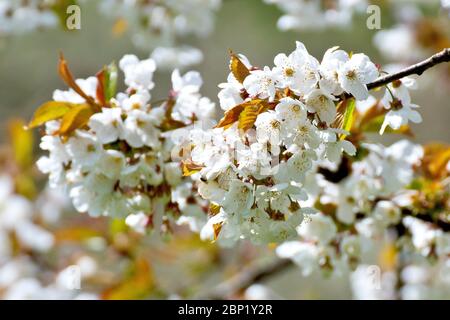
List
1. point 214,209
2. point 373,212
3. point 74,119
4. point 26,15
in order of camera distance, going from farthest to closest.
Answer: point 26,15
point 373,212
point 74,119
point 214,209

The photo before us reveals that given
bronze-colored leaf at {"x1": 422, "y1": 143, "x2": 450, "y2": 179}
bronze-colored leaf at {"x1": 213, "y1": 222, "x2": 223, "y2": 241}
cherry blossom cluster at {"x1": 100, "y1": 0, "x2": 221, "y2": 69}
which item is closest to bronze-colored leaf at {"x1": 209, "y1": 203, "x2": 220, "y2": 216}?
bronze-colored leaf at {"x1": 213, "y1": 222, "x2": 223, "y2": 241}

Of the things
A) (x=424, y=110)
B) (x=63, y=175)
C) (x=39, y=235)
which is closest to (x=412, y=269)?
(x=39, y=235)

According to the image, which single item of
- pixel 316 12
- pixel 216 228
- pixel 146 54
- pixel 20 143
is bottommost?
pixel 216 228

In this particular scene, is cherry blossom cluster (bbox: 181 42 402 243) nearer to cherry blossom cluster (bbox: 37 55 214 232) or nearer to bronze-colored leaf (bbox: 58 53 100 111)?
cherry blossom cluster (bbox: 37 55 214 232)

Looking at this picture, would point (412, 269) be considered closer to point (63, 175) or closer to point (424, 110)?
point (63, 175)

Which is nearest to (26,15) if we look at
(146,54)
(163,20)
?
(163,20)

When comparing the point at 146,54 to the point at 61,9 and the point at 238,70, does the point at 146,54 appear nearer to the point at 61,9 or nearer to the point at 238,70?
the point at 61,9

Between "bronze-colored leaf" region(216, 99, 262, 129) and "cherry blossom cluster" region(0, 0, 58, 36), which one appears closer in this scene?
"bronze-colored leaf" region(216, 99, 262, 129)
